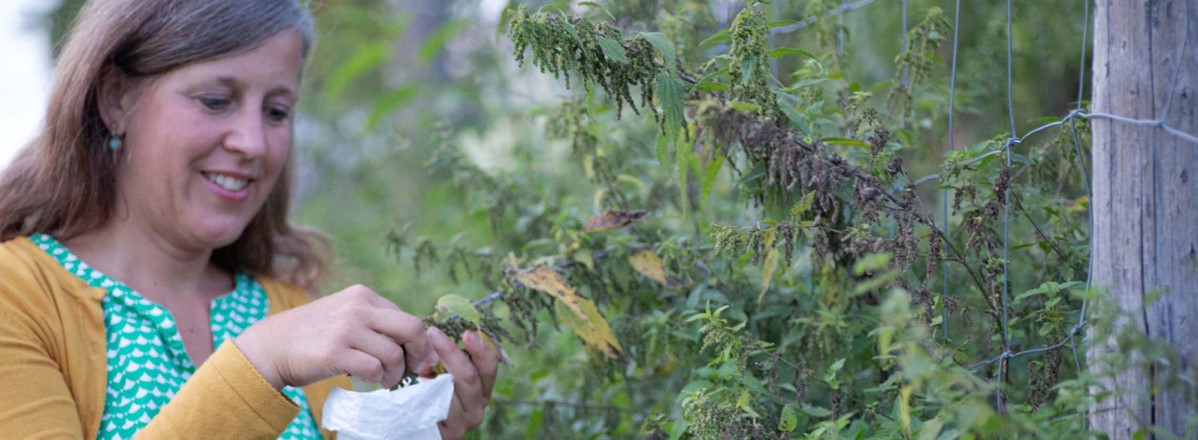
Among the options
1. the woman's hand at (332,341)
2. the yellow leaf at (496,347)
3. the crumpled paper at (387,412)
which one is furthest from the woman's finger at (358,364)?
the yellow leaf at (496,347)

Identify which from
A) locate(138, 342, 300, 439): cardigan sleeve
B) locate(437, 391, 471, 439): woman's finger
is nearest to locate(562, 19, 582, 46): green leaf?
locate(138, 342, 300, 439): cardigan sleeve

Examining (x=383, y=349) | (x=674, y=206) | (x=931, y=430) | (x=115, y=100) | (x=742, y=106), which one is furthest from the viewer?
(x=674, y=206)

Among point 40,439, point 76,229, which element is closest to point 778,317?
point 40,439

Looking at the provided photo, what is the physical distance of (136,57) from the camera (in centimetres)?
195

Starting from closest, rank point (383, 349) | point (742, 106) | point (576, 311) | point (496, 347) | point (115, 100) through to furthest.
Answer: point (742, 106) → point (383, 349) → point (576, 311) → point (496, 347) → point (115, 100)

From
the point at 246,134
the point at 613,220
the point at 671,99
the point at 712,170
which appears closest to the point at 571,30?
the point at 671,99

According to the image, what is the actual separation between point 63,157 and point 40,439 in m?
0.68

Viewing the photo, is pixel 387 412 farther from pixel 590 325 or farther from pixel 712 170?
pixel 712 170

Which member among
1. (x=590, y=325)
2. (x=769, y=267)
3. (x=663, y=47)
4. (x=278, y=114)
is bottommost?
(x=590, y=325)

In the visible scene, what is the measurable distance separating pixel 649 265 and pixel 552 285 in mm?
222

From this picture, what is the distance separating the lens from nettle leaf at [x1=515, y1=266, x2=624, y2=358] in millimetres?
1793

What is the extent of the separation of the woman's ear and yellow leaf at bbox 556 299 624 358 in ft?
3.17

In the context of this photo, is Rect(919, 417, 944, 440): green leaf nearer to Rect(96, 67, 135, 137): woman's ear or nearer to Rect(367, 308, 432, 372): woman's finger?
Rect(367, 308, 432, 372): woman's finger

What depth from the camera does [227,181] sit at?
2014mm
